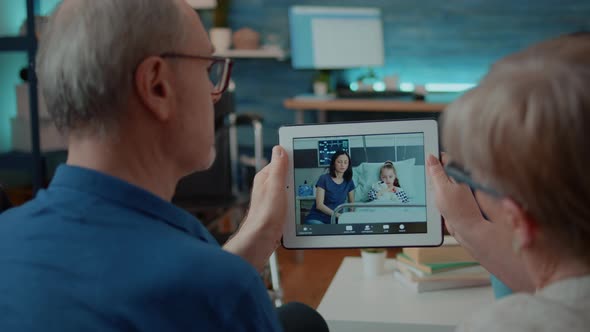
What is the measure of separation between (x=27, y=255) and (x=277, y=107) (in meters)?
4.20

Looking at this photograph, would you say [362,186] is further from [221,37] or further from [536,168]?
[221,37]

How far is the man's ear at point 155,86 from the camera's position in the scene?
34.8 inches

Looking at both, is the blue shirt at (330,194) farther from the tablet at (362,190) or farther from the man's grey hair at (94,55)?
the man's grey hair at (94,55)

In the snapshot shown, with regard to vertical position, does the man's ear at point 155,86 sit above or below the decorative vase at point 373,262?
above

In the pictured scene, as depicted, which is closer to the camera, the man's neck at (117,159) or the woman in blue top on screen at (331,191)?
the man's neck at (117,159)

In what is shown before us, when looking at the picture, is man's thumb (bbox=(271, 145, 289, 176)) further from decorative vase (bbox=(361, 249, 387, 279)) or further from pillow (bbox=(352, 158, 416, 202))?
decorative vase (bbox=(361, 249, 387, 279))

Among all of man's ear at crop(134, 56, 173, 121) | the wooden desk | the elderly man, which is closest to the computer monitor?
the wooden desk

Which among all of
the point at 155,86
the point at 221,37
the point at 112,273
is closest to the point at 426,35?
the point at 221,37

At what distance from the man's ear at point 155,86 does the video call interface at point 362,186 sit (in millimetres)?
466

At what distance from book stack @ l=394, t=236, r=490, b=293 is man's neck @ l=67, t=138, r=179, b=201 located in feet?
3.09

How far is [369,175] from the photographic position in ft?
4.45

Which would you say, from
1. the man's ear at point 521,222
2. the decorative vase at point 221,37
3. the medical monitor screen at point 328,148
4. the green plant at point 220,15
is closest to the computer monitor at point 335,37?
the decorative vase at point 221,37

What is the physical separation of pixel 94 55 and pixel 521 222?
55 centimetres

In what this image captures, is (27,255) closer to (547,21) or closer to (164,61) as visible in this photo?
(164,61)
